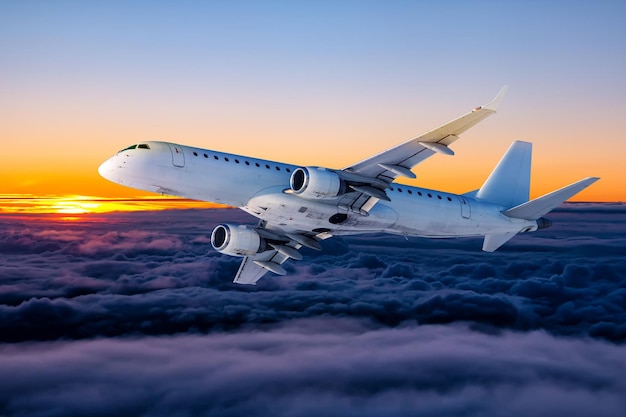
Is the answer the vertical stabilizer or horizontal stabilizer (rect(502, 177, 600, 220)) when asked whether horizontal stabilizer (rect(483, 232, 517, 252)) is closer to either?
horizontal stabilizer (rect(502, 177, 600, 220))

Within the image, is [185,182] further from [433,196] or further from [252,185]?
[433,196]

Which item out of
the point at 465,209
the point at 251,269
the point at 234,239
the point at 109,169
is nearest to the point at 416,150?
the point at 465,209

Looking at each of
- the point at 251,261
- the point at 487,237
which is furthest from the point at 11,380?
the point at 487,237

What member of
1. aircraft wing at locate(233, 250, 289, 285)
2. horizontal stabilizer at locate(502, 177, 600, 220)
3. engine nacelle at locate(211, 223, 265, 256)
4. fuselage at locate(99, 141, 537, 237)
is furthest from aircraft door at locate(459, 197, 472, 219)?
engine nacelle at locate(211, 223, 265, 256)

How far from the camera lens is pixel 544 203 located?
149 feet

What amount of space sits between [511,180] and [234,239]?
2396 cm

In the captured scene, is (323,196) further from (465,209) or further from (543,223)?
(543,223)

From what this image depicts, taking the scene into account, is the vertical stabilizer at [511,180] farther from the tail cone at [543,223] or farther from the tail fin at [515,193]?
the tail cone at [543,223]

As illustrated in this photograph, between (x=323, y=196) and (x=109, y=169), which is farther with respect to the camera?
(x=323, y=196)

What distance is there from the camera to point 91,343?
652ft

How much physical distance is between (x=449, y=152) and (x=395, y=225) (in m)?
9.13

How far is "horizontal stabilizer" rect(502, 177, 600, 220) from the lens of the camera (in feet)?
136

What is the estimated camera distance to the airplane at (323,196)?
113 feet

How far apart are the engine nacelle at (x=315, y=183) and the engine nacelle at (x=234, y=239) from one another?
8995 mm
